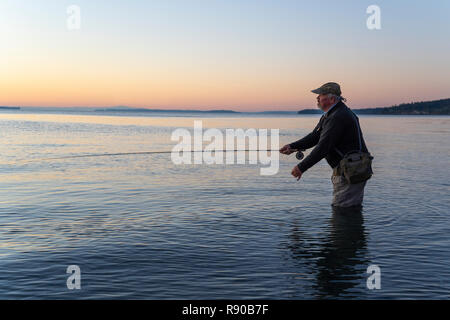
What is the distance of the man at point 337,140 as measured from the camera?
8461mm

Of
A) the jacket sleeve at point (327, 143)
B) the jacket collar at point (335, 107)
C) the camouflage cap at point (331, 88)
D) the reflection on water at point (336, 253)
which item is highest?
the camouflage cap at point (331, 88)

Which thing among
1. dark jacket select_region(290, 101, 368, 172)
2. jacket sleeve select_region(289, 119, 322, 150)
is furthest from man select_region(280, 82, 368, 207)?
jacket sleeve select_region(289, 119, 322, 150)

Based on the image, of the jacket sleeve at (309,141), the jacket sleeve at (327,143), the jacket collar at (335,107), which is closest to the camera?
the jacket sleeve at (327,143)

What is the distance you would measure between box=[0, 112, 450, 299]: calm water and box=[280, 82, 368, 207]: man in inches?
18.2

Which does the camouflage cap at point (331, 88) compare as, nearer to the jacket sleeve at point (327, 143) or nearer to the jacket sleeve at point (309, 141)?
the jacket sleeve at point (327, 143)

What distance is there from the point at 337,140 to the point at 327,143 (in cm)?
19

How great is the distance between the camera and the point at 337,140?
27.9 ft

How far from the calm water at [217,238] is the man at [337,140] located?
0.46 m

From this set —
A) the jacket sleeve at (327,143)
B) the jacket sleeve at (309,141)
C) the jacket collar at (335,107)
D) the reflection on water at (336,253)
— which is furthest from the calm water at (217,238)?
the jacket collar at (335,107)

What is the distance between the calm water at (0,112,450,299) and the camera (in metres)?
5.42

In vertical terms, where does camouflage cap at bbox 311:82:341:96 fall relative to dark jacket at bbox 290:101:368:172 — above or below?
above

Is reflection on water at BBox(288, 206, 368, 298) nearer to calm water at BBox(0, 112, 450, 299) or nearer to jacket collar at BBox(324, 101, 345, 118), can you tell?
calm water at BBox(0, 112, 450, 299)

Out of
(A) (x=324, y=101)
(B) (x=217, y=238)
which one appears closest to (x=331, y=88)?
(A) (x=324, y=101)
